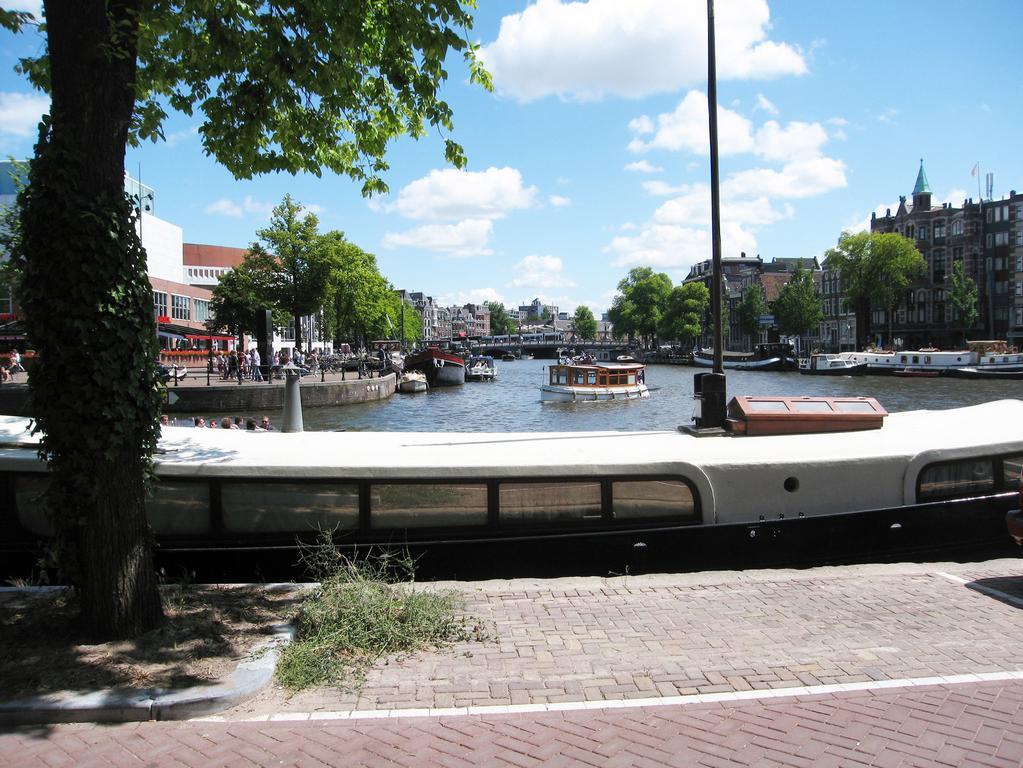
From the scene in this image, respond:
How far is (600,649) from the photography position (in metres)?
5.65

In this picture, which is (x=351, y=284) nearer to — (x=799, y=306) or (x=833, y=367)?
(x=833, y=367)

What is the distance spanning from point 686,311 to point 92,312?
12863 centimetres

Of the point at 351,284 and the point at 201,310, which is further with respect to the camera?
the point at 201,310

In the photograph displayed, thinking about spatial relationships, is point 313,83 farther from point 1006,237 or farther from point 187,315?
point 1006,237

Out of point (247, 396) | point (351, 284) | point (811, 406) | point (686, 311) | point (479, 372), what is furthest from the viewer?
point (686, 311)


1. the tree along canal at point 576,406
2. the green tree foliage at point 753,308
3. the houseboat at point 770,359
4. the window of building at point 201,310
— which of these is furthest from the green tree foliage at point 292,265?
the green tree foliage at point 753,308

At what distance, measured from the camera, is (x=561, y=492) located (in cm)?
772

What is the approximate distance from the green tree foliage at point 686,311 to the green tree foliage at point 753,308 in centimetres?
1095

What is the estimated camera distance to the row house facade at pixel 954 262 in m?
79.6

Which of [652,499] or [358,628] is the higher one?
[652,499]

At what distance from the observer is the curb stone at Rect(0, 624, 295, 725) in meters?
4.50

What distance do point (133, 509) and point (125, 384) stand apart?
3.12 ft

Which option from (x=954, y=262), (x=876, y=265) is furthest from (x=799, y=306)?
(x=954, y=262)

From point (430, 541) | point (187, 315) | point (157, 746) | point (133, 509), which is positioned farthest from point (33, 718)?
point (187, 315)
